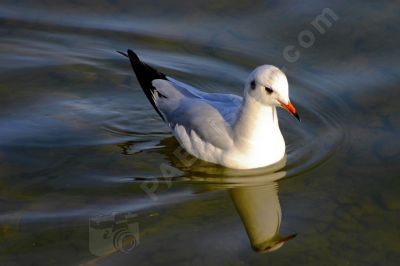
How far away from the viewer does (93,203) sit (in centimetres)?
781

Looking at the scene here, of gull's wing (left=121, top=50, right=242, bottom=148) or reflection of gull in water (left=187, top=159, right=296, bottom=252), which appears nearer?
reflection of gull in water (left=187, top=159, right=296, bottom=252)

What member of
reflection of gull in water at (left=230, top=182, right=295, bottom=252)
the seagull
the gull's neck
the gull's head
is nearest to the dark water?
reflection of gull in water at (left=230, top=182, right=295, bottom=252)

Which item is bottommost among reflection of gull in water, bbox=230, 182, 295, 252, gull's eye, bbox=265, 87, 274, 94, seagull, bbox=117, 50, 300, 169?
reflection of gull in water, bbox=230, 182, 295, 252

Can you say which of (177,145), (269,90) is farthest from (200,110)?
(269,90)

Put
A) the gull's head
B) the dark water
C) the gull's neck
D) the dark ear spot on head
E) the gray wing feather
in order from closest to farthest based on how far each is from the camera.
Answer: the dark water < the gull's head < the dark ear spot on head < the gull's neck < the gray wing feather

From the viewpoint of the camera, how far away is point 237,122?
8414 mm

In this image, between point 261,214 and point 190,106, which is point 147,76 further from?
point 261,214

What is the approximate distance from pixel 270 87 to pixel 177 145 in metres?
1.64

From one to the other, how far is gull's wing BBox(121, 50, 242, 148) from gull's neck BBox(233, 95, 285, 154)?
0.49 feet

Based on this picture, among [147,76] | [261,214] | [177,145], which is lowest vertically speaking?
[261,214]

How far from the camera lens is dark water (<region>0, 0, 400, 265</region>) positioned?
24.0 feet

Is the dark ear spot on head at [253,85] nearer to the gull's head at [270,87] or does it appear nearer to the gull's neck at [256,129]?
the gull's head at [270,87]

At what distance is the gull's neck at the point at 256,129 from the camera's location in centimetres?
824

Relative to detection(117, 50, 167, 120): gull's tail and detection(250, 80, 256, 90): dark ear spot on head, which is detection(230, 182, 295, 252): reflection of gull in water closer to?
detection(250, 80, 256, 90): dark ear spot on head
